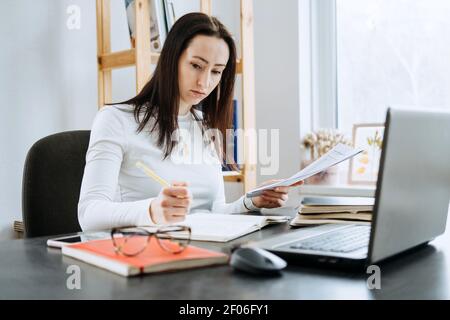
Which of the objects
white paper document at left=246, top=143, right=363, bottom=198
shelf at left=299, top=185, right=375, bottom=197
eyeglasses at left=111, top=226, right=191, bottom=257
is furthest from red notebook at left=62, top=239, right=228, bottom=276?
shelf at left=299, top=185, right=375, bottom=197

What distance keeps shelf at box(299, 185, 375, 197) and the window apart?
37cm

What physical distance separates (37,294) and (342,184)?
197cm

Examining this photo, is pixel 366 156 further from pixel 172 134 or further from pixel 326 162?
pixel 326 162

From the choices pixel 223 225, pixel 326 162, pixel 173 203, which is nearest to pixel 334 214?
pixel 326 162

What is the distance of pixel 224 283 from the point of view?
2.34ft

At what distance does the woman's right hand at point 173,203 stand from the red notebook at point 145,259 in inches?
6.6

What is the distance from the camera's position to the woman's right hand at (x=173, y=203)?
1.04 meters

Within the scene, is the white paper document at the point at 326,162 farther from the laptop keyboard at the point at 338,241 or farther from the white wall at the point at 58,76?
the white wall at the point at 58,76

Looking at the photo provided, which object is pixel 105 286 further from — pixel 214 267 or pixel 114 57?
pixel 114 57

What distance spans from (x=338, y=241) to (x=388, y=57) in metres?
1.81

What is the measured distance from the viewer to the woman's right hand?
1.04 m

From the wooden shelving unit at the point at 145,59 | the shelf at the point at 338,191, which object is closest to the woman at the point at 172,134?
the wooden shelving unit at the point at 145,59

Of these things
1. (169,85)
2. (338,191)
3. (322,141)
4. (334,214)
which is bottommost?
(338,191)

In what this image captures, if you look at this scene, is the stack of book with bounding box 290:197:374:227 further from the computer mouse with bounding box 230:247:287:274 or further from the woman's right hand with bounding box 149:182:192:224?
the computer mouse with bounding box 230:247:287:274
